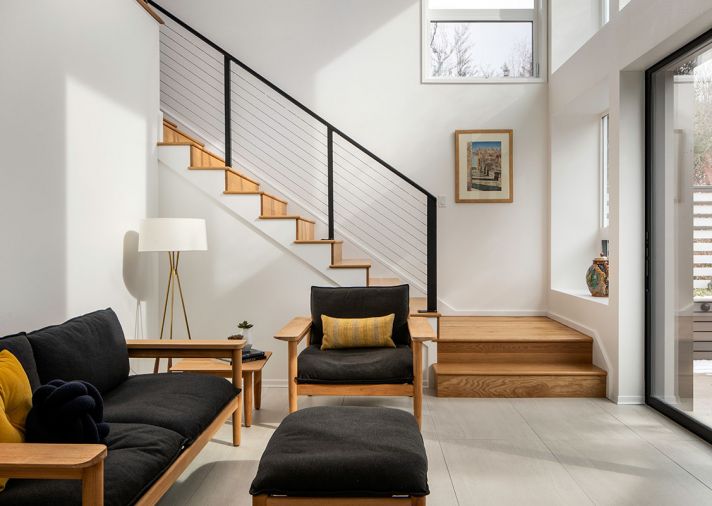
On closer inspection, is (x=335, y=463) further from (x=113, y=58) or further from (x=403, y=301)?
(x=113, y=58)

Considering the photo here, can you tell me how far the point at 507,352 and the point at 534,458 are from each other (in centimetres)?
169

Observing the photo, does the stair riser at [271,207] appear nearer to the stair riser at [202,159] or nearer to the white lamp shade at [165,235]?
the stair riser at [202,159]

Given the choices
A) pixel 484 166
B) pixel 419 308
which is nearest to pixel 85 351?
pixel 419 308

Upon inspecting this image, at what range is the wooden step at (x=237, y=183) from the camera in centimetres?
493

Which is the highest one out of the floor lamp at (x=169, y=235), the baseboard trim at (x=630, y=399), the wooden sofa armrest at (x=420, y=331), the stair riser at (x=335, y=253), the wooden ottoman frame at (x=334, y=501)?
the floor lamp at (x=169, y=235)

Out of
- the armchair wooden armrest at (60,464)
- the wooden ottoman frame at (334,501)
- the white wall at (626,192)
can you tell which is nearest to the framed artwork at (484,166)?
the white wall at (626,192)

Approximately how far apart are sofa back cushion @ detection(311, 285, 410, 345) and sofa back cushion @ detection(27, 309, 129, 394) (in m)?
1.45

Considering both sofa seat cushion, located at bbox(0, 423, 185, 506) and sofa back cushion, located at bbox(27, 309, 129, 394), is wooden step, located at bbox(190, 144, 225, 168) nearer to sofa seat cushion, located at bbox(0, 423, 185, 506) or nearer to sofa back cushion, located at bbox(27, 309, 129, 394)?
sofa back cushion, located at bbox(27, 309, 129, 394)

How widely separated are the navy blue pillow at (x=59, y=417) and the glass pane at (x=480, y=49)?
5003 millimetres

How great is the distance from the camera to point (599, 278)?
5.34 meters

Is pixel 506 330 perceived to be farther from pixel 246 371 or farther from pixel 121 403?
pixel 121 403

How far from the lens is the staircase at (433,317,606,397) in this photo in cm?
457

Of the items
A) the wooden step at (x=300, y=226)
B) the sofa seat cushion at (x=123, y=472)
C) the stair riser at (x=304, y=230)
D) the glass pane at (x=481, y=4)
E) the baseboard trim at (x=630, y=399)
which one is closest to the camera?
the sofa seat cushion at (x=123, y=472)

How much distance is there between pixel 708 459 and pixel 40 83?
4.02 metres
